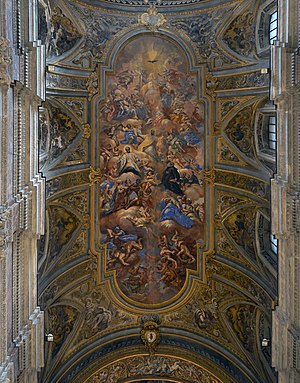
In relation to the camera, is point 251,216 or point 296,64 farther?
point 251,216

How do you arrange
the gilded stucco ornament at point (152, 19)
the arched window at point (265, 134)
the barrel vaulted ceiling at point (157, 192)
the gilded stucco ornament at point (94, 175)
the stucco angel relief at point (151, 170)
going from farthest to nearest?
the gilded stucco ornament at point (94, 175)
the stucco angel relief at point (151, 170)
the gilded stucco ornament at point (152, 19)
the barrel vaulted ceiling at point (157, 192)
the arched window at point (265, 134)

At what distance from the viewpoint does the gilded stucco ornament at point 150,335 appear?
856 inches

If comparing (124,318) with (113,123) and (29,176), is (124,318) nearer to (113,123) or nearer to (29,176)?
(113,123)

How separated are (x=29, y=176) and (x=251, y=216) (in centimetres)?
890

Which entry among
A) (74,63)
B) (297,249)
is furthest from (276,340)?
(74,63)

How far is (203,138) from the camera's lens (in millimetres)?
20469

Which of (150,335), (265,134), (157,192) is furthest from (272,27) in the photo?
(150,335)

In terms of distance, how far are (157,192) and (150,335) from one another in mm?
5814

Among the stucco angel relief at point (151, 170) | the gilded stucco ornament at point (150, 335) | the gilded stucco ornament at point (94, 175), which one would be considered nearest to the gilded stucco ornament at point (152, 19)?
the stucco angel relief at point (151, 170)

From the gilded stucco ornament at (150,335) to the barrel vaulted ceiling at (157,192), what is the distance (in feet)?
0.16

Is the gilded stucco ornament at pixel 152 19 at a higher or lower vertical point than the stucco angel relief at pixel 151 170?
higher

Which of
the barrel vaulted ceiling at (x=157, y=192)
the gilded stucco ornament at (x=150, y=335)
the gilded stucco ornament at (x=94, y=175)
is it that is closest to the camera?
the barrel vaulted ceiling at (x=157, y=192)

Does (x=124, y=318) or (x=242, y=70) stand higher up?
(x=242, y=70)

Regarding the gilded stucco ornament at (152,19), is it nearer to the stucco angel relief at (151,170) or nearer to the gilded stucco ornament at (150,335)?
the stucco angel relief at (151,170)
